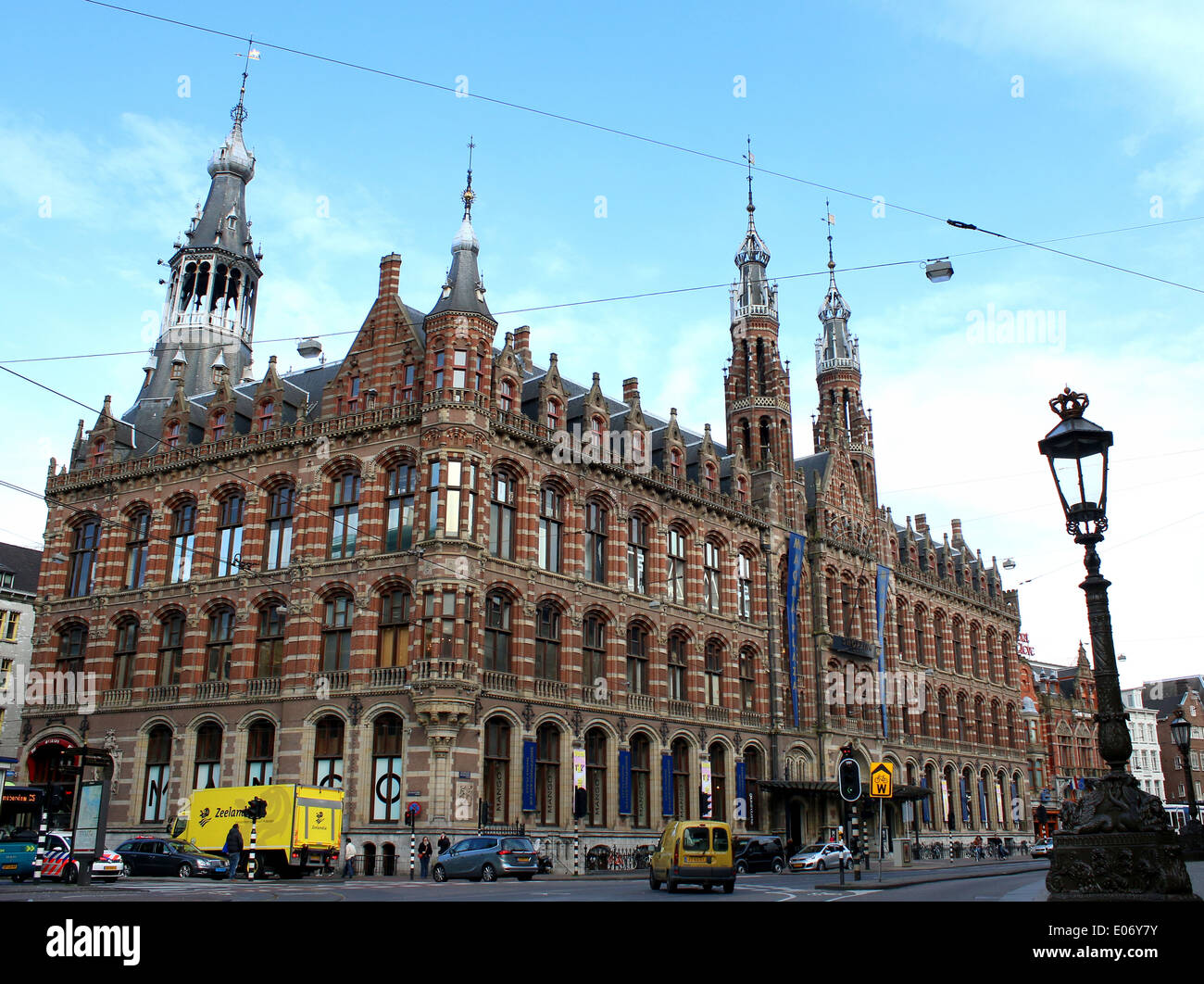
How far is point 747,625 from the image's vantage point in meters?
52.8

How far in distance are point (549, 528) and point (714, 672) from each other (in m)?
12.7

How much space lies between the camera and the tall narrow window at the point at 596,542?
148 feet

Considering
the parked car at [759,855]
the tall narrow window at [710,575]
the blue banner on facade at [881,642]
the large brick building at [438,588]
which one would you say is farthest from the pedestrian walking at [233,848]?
the blue banner on facade at [881,642]

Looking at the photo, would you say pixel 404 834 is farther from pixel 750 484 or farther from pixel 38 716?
pixel 750 484

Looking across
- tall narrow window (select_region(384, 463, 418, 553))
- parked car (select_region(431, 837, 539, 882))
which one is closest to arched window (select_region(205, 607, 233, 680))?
tall narrow window (select_region(384, 463, 418, 553))

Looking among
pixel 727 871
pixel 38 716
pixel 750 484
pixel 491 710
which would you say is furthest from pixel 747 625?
pixel 38 716

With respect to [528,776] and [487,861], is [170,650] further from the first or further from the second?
[487,861]

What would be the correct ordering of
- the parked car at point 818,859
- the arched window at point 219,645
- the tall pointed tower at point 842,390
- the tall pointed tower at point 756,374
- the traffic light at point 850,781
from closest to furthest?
the traffic light at point 850,781, the parked car at point 818,859, the arched window at point 219,645, the tall pointed tower at point 756,374, the tall pointed tower at point 842,390

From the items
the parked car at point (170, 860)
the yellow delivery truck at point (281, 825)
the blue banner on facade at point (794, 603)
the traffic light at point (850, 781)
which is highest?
the blue banner on facade at point (794, 603)

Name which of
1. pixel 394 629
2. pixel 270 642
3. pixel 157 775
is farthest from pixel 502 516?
pixel 157 775

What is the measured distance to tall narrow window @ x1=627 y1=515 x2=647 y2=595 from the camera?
47.2 metres

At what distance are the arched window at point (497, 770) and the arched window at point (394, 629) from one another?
422 cm

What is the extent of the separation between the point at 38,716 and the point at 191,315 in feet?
74.6

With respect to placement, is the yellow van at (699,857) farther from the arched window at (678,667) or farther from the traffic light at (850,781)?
the arched window at (678,667)
